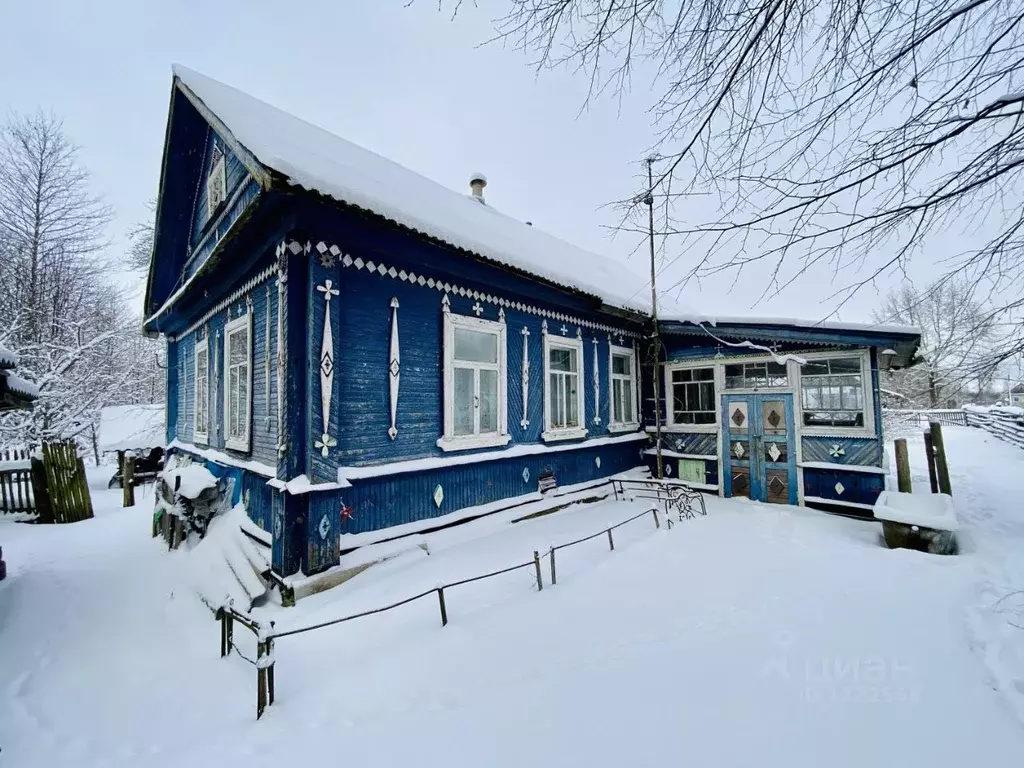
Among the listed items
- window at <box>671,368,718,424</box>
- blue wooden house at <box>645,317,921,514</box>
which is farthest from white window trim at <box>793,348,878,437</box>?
window at <box>671,368,718,424</box>

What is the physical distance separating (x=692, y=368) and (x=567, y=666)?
819 cm

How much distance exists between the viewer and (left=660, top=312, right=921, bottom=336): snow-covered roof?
23.8ft

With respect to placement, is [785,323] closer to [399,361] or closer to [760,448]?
[760,448]

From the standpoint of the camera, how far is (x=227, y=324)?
283 inches

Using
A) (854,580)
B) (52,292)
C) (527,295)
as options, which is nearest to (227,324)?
(527,295)

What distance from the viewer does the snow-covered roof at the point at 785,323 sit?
23.8 feet

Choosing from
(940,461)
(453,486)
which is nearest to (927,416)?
(940,461)

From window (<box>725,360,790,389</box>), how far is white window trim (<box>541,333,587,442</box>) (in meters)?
3.45

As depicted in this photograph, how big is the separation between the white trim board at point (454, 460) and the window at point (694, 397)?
2232 mm

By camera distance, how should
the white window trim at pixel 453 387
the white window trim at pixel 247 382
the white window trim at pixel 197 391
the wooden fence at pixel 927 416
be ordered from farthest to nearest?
the wooden fence at pixel 927 416
the white window trim at pixel 197 391
the white window trim at pixel 453 387
the white window trim at pixel 247 382

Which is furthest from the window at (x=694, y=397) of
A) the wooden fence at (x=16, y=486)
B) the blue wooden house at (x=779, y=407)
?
the wooden fence at (x=16, y=486)

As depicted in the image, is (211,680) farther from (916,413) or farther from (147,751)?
(916,413)

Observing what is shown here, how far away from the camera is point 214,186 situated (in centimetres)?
784

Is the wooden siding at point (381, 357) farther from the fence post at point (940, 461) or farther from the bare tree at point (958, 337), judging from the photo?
the fence post at point (940, 461)
